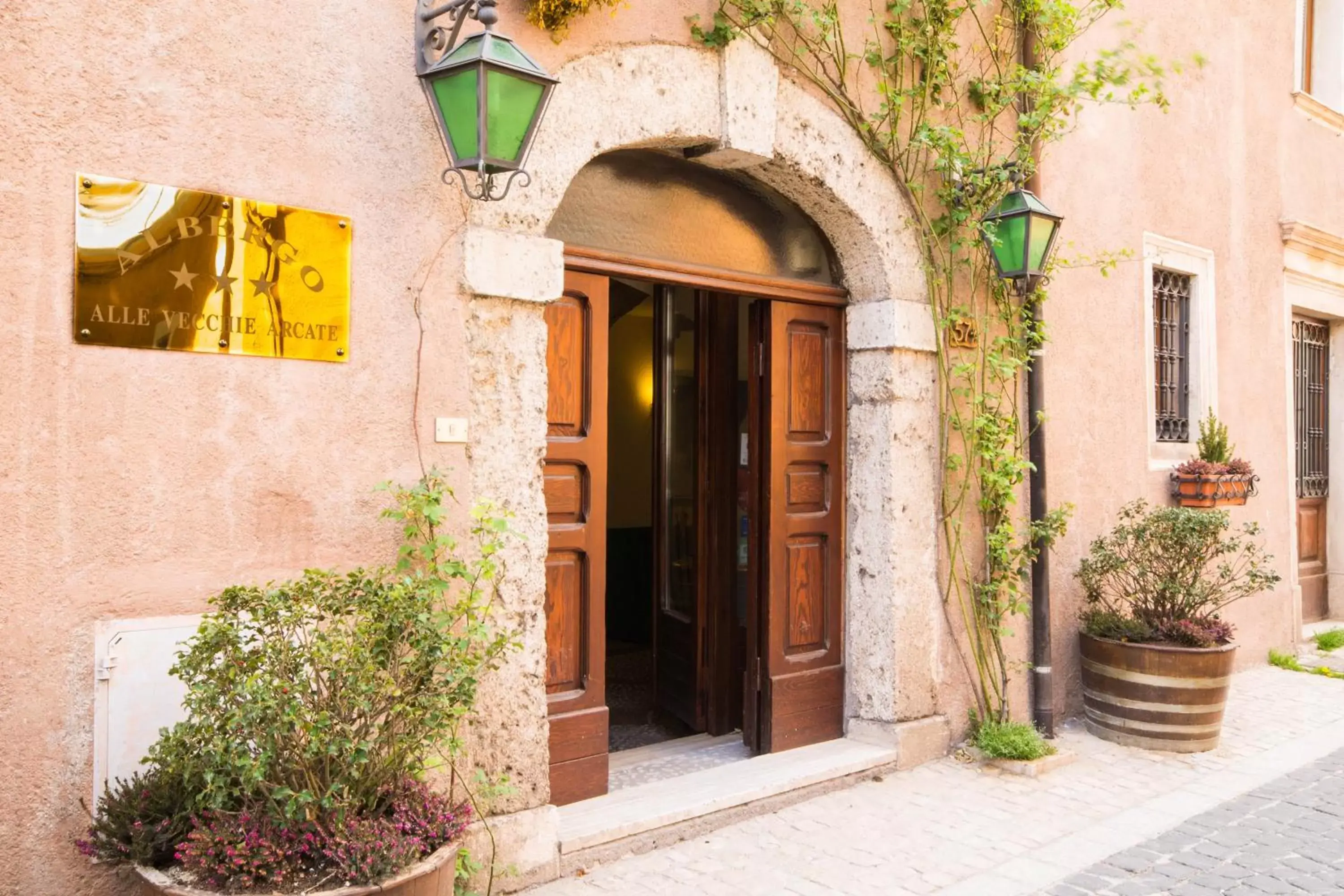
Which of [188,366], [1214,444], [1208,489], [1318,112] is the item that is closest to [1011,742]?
[1208,489]

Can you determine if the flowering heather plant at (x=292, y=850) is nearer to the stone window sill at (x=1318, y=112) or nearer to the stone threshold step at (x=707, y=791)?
the stone threshold step at (x=707, y=791)

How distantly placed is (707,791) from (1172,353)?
4587 mm

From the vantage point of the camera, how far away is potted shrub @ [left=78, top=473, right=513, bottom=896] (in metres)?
2.64

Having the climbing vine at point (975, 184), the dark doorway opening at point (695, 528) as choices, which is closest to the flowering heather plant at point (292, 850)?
the dark doorway opening at point (695, 528)

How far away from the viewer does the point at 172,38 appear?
303 cm

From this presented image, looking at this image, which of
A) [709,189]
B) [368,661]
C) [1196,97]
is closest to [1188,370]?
[1196,97]

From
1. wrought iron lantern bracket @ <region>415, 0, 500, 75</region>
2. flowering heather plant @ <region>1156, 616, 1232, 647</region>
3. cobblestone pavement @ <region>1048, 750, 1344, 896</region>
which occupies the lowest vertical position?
cobblestone pavement @ <region>1048, 750, 1344, 896</region>

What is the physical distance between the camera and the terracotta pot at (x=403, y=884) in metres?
2.56

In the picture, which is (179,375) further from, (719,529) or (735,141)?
(719,529)

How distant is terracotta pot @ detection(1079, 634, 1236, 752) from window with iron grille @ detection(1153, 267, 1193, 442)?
6.29 feet

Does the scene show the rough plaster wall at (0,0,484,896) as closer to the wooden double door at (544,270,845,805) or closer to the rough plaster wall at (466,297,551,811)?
the rough plaster wall at (466,297,551,811)

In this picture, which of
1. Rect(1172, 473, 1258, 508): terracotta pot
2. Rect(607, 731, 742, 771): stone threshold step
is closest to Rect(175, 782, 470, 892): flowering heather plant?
Rect(607, 731, 742, 771): stone threshold step

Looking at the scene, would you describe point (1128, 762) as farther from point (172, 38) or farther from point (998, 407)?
point (172, 38)

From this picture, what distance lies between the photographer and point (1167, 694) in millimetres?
5391
